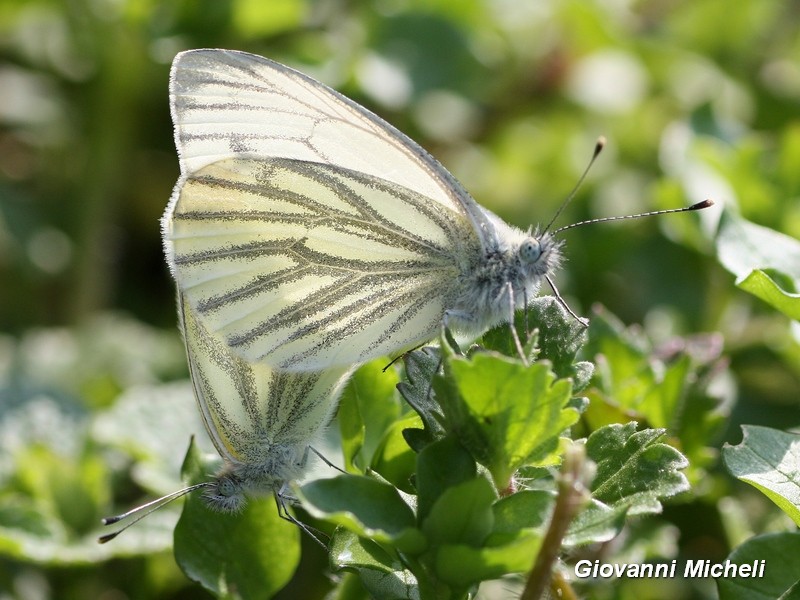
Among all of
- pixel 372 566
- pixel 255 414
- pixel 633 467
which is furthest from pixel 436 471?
pixel 255 414

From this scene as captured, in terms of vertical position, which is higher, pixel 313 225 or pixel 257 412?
pixel 313 225

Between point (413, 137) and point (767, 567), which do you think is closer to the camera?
point (767, 567)

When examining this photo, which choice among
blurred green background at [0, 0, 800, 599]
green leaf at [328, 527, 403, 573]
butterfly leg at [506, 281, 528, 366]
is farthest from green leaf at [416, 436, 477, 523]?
blurred green background at [0, 0, 800, 599]

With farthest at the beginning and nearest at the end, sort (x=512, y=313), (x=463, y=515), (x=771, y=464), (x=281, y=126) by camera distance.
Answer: (x=281, y=126) < (x=512, y=313) < (x=771, y=464) < (x=463, y=515)

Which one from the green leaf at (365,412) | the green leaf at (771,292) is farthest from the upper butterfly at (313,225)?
the green leaf at (771,292)

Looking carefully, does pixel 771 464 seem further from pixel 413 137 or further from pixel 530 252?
pixel 413 137

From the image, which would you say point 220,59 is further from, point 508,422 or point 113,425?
point 508,422
